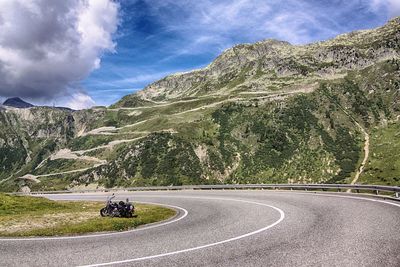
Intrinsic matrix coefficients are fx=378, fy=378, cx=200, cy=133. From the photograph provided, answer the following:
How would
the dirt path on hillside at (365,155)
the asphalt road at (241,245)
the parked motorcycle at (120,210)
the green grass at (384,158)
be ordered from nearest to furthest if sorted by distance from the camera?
the asphalt road at (241,245), the parked motorcycle at (120,210), the green grass at (384,158), the dirt path on hillside at (365,155)

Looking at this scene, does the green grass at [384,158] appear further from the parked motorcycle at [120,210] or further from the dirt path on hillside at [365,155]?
the parked motorcycle at [120,210]

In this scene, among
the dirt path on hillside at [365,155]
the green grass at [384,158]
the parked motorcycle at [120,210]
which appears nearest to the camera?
the parked motorcycle at [120,210]

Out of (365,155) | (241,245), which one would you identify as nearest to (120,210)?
(241,245)

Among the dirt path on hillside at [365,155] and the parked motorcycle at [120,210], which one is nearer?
the parked motorcycle at [120,210]

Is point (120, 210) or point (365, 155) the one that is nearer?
point (120, 210)

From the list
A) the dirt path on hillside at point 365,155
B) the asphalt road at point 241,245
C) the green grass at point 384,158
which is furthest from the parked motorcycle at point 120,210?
the dirt path on hillside at point 365,155

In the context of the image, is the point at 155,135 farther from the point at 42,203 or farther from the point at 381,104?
the point at 42,203

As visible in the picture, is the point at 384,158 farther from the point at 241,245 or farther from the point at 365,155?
the point at 241,245

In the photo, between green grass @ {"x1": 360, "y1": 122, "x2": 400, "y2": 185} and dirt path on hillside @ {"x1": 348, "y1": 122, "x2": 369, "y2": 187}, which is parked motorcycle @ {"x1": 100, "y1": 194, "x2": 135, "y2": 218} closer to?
green grass @ {"x1": 360, "y1": 122, "x2": 400, "y2": 185}

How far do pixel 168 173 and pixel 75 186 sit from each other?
187 ft

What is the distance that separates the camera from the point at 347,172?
451ft

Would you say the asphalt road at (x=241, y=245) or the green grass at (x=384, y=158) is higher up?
the green grass at (x=384, y=158)

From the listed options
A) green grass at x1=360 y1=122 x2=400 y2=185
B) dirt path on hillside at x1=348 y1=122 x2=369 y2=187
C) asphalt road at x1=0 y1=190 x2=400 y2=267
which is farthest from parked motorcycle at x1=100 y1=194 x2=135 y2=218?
dirt path on hillside at x1=348 y1=122 x2=369 y2=187

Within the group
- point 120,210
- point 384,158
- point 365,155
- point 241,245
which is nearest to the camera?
point 241,245
